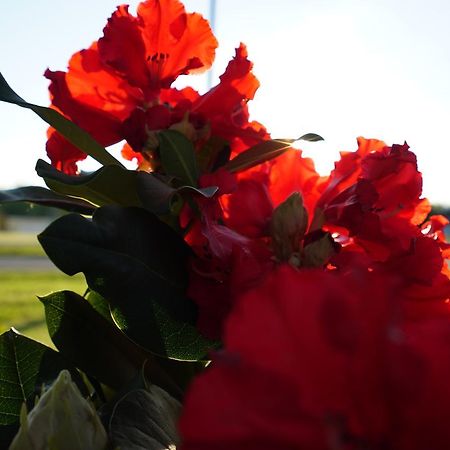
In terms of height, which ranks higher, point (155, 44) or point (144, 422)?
point (155, 44)

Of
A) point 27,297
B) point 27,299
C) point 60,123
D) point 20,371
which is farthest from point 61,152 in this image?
point 27,297

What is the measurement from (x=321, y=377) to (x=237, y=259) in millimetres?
202

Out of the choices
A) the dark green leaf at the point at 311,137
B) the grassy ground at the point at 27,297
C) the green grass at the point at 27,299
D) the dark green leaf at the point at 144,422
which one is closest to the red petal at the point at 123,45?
the dark green leaf at the point at 311,137

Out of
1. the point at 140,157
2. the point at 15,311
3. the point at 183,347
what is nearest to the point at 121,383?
the point at 183,347

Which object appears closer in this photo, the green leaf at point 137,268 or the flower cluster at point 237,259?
the flower cluster at point 237,259

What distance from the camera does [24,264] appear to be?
10.3 meters

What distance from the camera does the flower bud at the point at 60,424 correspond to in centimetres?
27

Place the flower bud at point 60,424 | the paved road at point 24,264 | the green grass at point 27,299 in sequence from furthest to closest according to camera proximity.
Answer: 1. the paved road at point 24,264
2. the green grass at point 27,299
3. the flower bud at point 60,424

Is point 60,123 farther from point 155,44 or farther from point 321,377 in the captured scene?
point 321,377

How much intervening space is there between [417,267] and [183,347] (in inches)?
5.8

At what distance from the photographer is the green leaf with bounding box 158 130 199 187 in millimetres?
418

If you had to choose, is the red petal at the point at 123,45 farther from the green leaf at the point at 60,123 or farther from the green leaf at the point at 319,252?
the green leaf at the point at 319,252

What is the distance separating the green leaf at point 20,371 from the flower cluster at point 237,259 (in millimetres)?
20

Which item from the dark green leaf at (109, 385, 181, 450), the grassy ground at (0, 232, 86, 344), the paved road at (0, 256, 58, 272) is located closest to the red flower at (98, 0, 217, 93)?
the dark green leaf at (109, 385, 181, 450)
